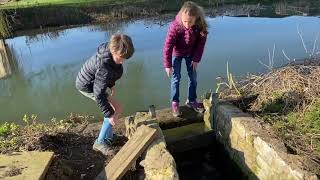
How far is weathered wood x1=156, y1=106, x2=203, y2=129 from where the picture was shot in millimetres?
5662

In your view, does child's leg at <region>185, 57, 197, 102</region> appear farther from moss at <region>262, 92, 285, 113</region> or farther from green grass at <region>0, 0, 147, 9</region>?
green grass at <region>0, 0, 147, 9</region>

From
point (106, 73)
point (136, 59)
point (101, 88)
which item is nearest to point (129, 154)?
point (101, 88)

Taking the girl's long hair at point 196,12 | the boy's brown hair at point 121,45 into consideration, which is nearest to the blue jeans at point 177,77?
the girl's long hair at point 196,12

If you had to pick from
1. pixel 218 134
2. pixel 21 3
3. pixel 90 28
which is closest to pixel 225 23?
pixel 90 28

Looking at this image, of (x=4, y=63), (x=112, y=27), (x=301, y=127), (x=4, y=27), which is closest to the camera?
(x=301, y=127)

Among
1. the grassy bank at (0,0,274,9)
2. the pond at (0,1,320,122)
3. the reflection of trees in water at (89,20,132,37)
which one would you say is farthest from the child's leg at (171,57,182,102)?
the grassy bank at (0,0,274,9)

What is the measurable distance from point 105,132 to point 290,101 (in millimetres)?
2312

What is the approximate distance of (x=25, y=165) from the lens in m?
4.17

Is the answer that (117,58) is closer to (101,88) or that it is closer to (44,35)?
(101,88)

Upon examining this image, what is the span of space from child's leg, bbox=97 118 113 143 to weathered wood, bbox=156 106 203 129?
860 mm

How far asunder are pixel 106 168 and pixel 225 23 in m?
11.3

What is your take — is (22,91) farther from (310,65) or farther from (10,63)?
(310,65)

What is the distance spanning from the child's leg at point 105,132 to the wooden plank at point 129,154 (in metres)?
0.44

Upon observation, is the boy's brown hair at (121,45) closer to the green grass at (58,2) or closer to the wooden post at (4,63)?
the wooden post at (4,63)
